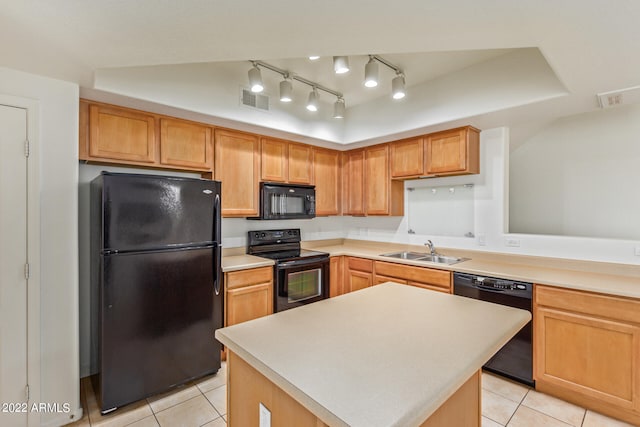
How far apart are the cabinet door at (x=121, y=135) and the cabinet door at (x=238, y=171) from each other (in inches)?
24.4

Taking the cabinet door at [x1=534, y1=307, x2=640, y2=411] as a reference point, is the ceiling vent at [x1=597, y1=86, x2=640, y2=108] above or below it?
above

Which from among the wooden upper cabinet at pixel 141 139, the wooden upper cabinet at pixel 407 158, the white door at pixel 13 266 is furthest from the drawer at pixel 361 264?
the white door at pixel 13 266

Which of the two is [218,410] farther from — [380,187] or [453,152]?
[453,152]

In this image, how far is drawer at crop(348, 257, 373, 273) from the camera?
3588 mm

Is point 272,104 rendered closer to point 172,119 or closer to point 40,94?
point 172,119

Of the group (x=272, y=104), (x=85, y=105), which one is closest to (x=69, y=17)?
(x=85, y=105)

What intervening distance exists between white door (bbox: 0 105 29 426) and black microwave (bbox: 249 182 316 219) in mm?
1914

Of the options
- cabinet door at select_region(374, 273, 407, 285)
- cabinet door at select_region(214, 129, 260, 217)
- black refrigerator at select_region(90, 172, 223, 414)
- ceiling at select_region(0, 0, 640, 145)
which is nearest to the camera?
ceiling at select_region(0, 0, 640, 145)

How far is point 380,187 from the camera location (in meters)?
3.87

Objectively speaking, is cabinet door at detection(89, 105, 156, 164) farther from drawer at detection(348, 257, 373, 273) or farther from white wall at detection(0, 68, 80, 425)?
drawer at detection(348, 257, 373, 273)

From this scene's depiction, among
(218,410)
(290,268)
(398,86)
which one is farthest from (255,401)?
(398,86)

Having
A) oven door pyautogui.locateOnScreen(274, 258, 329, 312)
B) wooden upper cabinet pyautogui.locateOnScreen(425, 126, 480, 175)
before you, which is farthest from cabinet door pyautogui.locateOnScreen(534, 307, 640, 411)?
oven door pyautogui.locateOnScreen(274, 258, 329, 312)

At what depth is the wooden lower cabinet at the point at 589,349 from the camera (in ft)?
6.64

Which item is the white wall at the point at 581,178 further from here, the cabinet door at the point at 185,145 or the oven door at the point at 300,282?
the cabinet door at the point at 185,145
